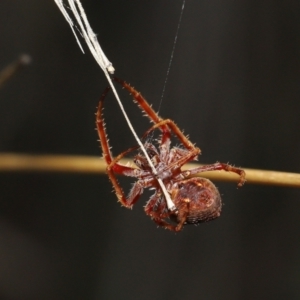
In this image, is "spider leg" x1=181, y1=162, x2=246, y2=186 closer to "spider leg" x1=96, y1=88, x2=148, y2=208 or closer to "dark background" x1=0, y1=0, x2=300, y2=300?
"spider leg" x1=96, y1=88, x2=148, y2=208

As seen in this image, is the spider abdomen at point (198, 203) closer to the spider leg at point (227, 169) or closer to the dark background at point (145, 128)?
the spider leg at point (227, 169)

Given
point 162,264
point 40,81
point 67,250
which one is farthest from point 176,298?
point 40,81

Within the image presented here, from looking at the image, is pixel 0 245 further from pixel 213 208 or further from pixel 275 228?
pixel 213 208

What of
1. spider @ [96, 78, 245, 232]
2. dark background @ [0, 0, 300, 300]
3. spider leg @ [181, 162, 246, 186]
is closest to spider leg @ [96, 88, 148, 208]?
spider @ [96, 78, 245, 232]

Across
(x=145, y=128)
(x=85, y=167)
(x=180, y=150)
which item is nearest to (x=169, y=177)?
(x=180, y=150)

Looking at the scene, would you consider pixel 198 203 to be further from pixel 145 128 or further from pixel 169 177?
pixel 145 128

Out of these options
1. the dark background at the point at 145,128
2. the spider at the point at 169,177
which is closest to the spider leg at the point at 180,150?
the spider at the point at 169,177
